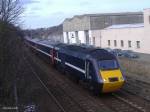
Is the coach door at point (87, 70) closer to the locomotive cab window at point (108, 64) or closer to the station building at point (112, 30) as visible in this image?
the locomotive cab window at point (108, 64)

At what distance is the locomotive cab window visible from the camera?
2118cm

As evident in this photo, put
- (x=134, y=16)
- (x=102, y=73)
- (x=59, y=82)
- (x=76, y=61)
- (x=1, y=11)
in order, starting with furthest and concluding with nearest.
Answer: (x=134, y=16) → (x=1, y=11) → (x=59, y=82) → (x=76, y=61) → (x=102, y=73)

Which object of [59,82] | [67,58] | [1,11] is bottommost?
[59,82]

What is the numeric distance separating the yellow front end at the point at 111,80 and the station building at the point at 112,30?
128 ft

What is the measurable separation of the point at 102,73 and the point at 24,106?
16.0 ft

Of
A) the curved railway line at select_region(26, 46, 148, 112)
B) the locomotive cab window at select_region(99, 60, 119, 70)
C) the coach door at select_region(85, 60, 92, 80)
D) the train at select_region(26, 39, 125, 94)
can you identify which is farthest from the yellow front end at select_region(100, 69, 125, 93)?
the coach door at select_region(85, 60, 92, 80)

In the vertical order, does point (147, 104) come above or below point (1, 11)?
below

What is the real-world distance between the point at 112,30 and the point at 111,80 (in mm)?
52212

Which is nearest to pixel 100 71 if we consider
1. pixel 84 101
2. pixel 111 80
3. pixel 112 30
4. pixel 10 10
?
pixel 111 80

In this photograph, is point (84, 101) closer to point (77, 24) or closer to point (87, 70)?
point (87, 70)

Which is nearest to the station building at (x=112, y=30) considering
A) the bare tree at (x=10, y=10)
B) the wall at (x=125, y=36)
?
the wall at (x=125, y=36)

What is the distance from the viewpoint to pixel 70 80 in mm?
29688

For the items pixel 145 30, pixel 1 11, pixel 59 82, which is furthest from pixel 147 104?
pixel 145 30

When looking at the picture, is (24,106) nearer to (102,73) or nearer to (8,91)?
(8,91)
